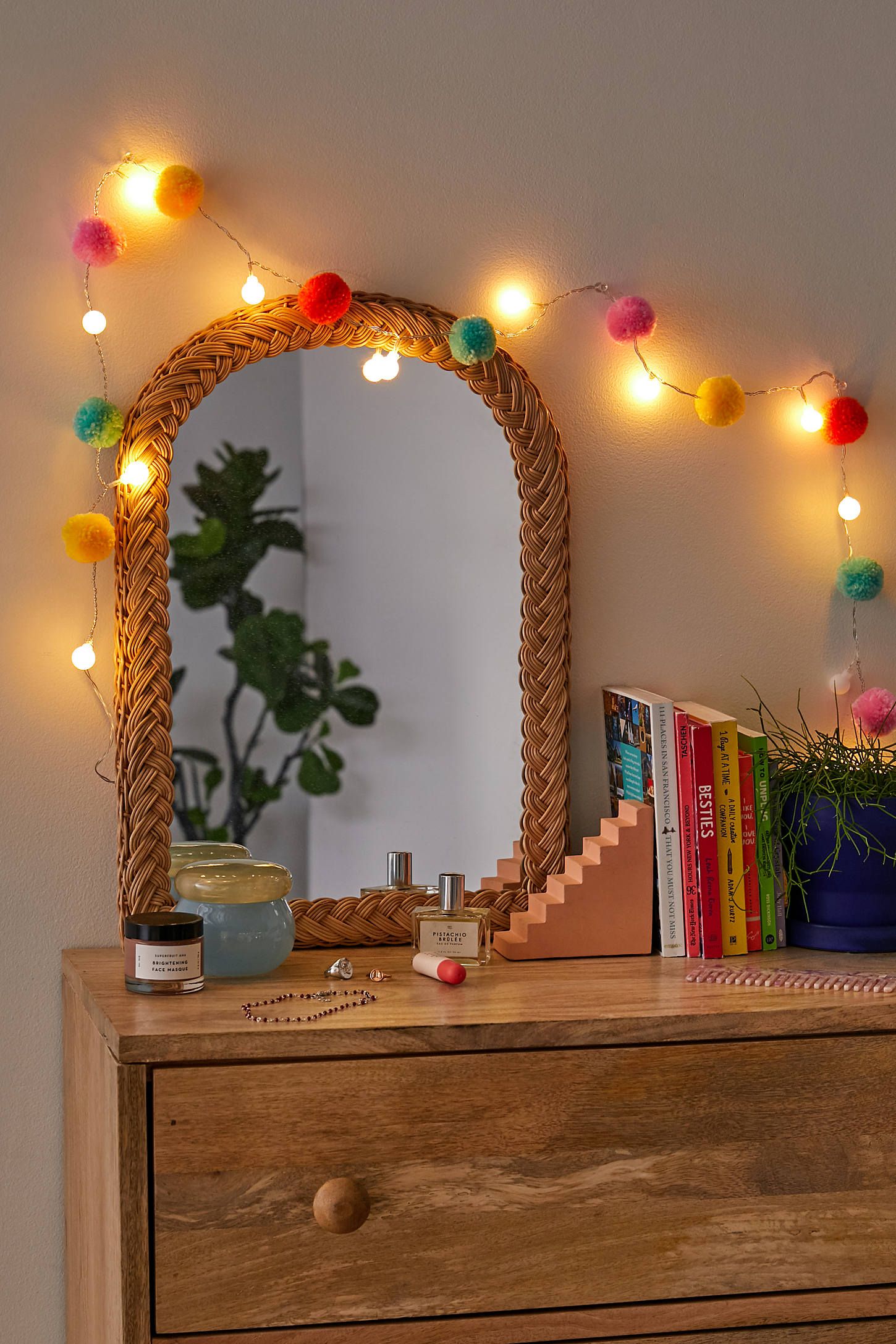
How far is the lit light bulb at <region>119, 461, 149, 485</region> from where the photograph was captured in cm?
134

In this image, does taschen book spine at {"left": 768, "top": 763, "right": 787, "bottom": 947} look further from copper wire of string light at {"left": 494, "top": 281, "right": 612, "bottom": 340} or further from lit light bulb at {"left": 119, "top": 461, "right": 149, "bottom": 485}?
lit light bulb at {"left": 119, "top": 461, "right": 149, "bottom": 485}

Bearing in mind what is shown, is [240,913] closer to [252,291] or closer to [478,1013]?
[478,1013]

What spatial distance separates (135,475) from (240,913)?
0.49m

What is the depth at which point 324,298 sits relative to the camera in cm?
136

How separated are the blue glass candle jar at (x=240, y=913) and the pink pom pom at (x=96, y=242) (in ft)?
2.20

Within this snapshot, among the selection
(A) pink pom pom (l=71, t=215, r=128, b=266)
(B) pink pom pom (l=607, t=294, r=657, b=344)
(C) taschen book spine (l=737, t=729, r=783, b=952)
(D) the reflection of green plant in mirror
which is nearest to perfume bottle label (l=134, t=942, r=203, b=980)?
(D) the reflection of green plant in mirror

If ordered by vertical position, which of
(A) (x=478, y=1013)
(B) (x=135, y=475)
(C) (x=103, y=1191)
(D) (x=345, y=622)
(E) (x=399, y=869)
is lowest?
(C) (x=103, y=1191)

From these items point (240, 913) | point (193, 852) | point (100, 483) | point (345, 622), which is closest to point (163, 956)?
point (240, 913)

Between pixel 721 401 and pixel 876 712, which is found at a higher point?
pixel 721 401

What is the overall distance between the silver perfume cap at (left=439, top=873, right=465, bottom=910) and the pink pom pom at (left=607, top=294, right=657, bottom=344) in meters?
0.67

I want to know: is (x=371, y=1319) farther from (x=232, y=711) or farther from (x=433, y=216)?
(x=433, y=216)

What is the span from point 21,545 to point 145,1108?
2.16 ft

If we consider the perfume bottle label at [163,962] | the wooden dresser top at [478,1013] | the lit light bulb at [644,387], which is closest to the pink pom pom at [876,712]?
the wooden dresser top at [478,1013]

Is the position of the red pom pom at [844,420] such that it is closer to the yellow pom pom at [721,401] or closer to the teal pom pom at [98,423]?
the yellow pom pom at [721,401]
